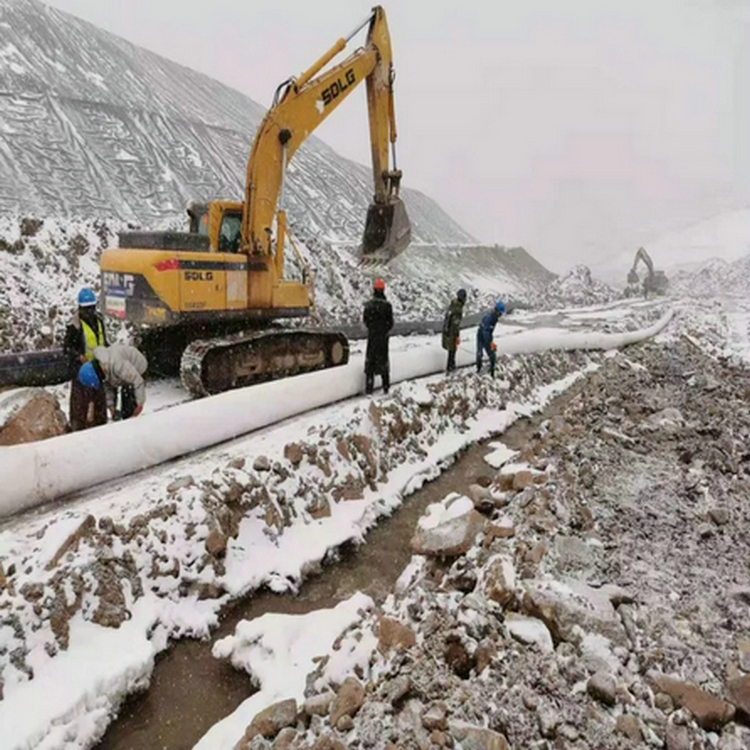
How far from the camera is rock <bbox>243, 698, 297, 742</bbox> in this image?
128 inches

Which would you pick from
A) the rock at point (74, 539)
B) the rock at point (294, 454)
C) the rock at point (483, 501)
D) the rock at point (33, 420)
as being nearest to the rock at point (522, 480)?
the rock at point (483, 501)

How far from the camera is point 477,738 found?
2.77 metres

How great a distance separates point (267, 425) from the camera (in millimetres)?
7004

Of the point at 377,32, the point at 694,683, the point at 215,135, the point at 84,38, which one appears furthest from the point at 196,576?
the point at 84,38

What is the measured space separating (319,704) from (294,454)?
2.99 metres

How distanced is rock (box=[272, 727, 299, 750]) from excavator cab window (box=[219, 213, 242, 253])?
701 centimetres

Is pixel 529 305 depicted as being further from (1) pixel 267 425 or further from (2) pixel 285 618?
(2) pixel 285 618

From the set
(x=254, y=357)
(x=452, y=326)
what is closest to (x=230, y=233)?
(x=254, y=357)

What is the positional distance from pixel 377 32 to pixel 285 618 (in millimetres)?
9108

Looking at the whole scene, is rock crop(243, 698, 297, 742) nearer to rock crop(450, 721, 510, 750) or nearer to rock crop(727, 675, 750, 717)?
rock crop(450, 721, 510, 750)

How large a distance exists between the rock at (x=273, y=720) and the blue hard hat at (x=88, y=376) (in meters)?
4.06

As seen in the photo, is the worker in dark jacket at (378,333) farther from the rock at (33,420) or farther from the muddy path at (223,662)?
the rock at (33,420)

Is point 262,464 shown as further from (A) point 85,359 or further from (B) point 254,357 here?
(B) point 254,357

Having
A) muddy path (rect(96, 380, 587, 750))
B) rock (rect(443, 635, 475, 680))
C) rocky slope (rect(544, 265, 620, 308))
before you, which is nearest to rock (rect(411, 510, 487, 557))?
muddy path (rect(96, 380, 587, 750))
